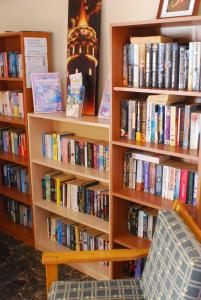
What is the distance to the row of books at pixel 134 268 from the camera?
7.57 feet

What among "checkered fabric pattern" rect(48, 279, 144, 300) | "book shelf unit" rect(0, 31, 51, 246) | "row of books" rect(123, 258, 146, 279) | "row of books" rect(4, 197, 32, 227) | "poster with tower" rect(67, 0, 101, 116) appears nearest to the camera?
"checkered fabric pattern" rect(48, 279, 144, 300)

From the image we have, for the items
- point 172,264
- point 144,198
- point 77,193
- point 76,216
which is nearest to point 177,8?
point 144,198

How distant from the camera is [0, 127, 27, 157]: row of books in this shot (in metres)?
2.98

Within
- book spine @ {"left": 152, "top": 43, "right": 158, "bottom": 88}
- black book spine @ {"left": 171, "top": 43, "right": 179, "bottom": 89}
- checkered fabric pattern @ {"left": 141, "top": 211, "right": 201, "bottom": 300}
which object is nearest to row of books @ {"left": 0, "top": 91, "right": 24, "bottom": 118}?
book spine @ {"left": 152, "top": 43, "right": 158, "bottom": 88}

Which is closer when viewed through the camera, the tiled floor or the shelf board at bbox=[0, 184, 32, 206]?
the tiled floor

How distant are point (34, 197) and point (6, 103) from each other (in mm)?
838

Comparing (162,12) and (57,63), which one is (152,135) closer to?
(162,12)

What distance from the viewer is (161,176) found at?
2.05 meters

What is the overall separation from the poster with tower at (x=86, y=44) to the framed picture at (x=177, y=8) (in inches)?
21.7

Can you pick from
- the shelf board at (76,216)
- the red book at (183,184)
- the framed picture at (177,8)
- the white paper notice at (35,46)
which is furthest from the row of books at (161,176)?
the white paper notice at (35,46)

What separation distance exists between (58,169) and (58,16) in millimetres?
1137

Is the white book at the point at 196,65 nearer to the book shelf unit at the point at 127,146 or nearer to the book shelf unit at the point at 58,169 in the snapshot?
the book shelf unit at the point at 127,146

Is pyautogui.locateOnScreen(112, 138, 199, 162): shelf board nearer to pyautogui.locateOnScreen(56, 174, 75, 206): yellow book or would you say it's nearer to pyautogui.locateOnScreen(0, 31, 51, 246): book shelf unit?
pyautogui.locateOnScreen(56, 174, 75, 206): yellow book

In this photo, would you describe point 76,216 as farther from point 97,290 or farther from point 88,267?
point 97,290
